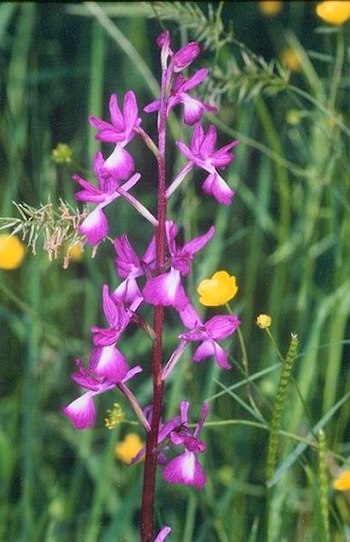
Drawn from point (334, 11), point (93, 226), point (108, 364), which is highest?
point (334, 11)

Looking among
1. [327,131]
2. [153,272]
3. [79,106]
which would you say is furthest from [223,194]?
[79,106]

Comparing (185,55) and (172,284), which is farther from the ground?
(185,55)

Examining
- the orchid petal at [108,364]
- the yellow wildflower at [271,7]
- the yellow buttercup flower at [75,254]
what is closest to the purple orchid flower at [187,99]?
the orchid petal at [108,364]

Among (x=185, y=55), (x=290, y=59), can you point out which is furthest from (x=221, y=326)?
(x=290, y=59)

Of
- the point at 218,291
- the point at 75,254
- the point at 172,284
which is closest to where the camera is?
the point at 172,284

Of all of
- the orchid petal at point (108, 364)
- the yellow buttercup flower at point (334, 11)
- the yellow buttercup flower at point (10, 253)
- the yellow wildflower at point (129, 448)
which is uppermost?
the yellow buttercup flower at point (334, 11)

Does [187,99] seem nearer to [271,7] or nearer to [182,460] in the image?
[182,460]

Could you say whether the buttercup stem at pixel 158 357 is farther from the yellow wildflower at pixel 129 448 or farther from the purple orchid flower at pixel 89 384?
the yellow wildflower at pixel 129 448

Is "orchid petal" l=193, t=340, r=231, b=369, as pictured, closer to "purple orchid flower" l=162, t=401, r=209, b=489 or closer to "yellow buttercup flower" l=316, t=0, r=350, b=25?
"purple orchid flower" l=162, t=401, r=209, b=489

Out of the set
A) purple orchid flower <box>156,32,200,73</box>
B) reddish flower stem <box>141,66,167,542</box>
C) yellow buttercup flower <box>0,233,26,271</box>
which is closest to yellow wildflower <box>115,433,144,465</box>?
yellow buttercup flower <box>0,233,26,271</box>
